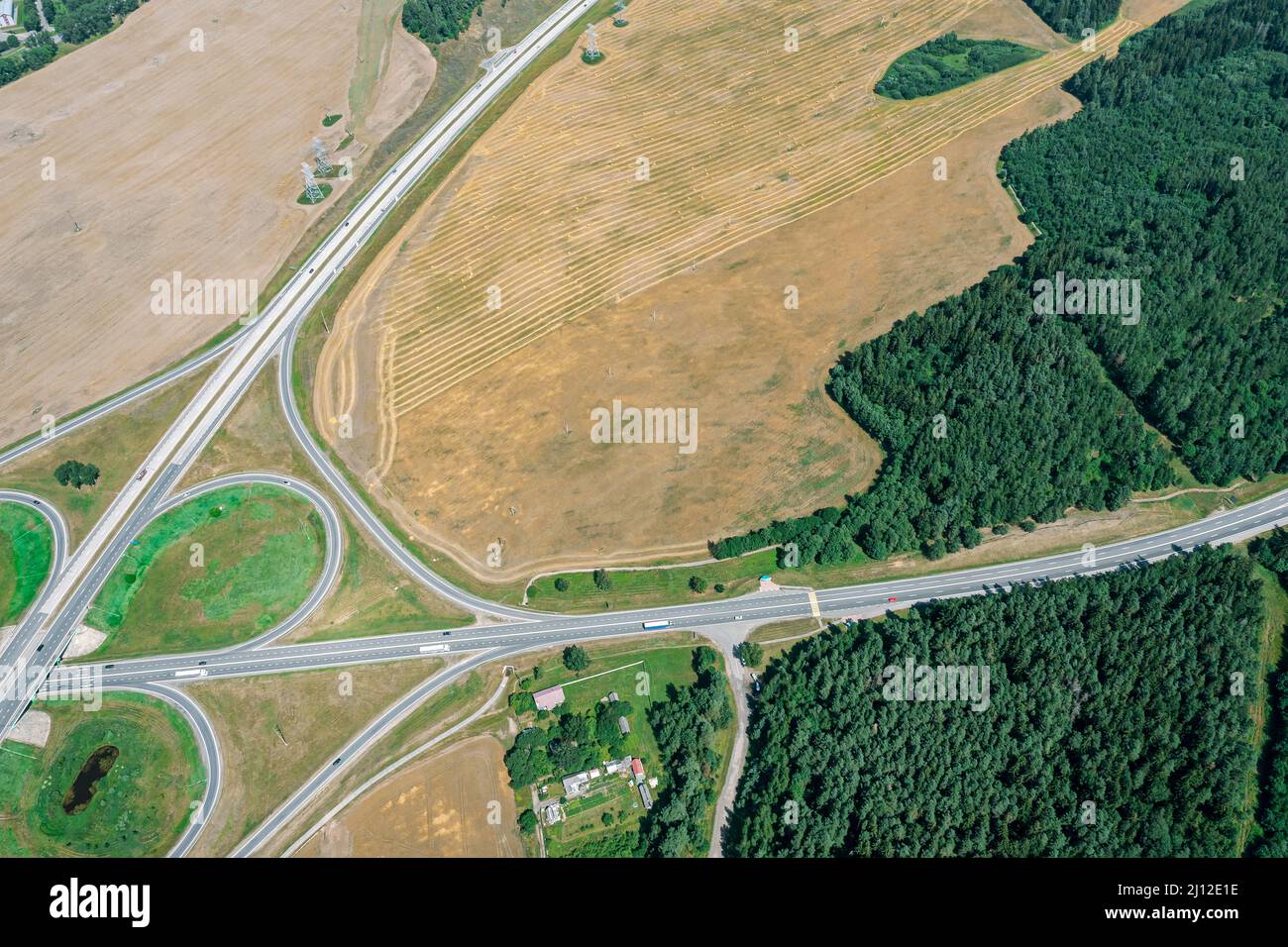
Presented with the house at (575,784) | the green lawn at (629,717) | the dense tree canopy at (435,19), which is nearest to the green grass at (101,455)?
the green lawn at (629,717)

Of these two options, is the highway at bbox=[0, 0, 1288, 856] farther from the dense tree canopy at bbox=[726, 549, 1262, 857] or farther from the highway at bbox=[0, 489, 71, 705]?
Answer: the dense tree canopy at bbox=[726, 549, 1262, 857]

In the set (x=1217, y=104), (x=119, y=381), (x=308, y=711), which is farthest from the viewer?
(x=1217, y=104)

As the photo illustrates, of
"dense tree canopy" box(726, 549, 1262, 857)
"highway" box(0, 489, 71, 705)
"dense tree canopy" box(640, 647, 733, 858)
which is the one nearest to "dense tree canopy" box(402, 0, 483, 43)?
"highway" box(0, 489, 71, 705)

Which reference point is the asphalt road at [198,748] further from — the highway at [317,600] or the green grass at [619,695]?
the green grass at [619,695]

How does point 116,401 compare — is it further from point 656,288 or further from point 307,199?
point 656,288

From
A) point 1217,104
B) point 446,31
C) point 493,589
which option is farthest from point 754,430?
point 1217,104

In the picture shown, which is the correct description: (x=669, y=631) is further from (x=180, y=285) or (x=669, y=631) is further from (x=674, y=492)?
(x=180, y=285)
